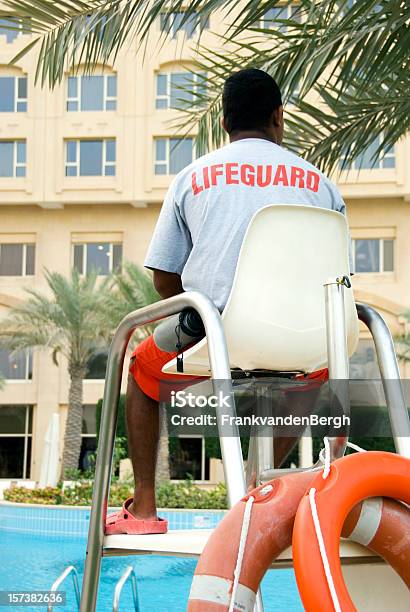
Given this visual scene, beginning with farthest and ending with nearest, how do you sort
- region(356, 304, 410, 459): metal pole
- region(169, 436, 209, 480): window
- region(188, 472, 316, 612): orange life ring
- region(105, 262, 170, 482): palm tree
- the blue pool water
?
region(169, 436, 209, 480): window → region(105, 262, 170, 482): palm tree → the blue pool water → region(356, 304, 410, 459): metal pole → region(188, 472, 316, 612): orange life ring

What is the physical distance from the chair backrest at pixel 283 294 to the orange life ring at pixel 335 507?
0.58m

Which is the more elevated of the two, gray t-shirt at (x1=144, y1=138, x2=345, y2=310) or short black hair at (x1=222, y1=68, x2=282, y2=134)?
short black hair at (x1=222, y1=68, x2=282, y2=134)

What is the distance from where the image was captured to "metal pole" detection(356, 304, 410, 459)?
2.02 metres

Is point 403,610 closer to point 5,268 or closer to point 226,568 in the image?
point 226,568

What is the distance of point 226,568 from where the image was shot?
150 centimetres

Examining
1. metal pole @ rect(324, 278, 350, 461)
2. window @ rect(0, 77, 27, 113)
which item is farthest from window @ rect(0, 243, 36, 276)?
metal pole @ rect(324, 278, 350, 461)

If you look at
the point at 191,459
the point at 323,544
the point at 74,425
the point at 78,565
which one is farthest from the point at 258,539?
the point at 191,459

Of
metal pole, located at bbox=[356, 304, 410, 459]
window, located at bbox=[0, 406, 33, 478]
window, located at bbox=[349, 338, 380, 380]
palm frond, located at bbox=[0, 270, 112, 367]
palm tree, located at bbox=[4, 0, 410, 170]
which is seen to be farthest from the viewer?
window, located at bbox=[0, 406, 33, 478]

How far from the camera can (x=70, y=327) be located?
2545 centimetres

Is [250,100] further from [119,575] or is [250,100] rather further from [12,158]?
[12,158]

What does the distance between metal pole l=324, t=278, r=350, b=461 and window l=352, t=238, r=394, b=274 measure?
30199 millimetres

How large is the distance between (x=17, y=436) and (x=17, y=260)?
21.5 ft

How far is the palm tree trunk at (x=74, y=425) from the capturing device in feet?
87.1

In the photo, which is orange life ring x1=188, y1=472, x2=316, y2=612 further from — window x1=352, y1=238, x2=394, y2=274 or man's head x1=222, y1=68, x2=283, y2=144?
window x1=352, y1=238, x2=394, y2=274
